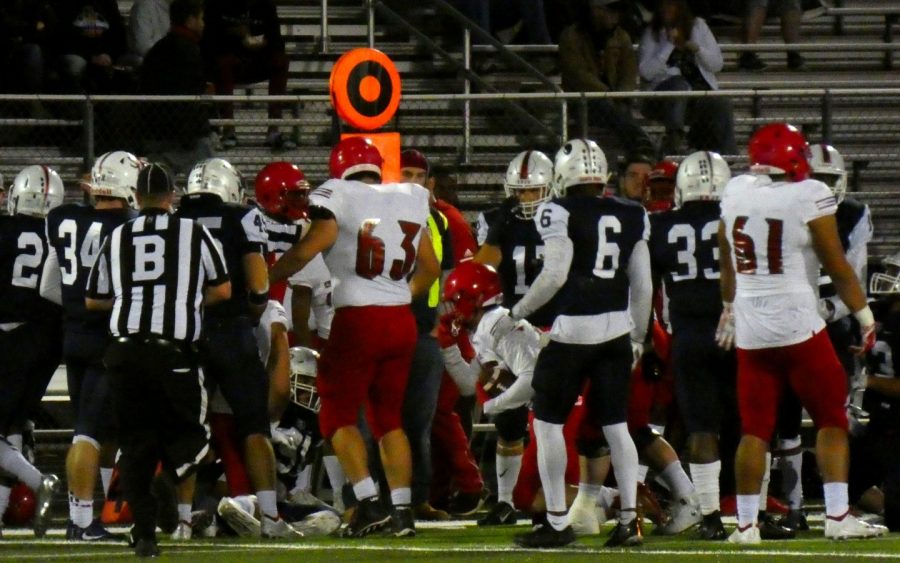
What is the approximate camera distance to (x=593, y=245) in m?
8.45

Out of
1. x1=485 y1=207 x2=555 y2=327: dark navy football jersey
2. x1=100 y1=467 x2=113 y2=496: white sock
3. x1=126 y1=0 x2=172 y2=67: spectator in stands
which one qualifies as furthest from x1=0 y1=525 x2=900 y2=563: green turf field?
x1=126 y1=0 x2=172 y2=67: spectator in stands

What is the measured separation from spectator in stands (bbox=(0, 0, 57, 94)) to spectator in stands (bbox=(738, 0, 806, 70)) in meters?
5.56

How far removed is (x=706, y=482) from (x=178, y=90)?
5230 mm

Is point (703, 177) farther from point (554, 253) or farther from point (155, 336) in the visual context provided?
point (155, 336)

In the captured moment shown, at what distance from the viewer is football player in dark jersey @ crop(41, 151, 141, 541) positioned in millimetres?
9172

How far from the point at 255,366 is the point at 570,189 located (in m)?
1.78

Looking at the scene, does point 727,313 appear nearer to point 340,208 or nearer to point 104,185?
point 340,208

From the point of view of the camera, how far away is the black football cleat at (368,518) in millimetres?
8953

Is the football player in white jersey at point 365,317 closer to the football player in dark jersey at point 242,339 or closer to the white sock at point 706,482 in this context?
the football player in dark jersey at point 242,339

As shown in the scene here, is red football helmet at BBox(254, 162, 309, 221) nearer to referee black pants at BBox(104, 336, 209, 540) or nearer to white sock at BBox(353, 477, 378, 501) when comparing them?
white sock at BBox(353, 477, 378, 501)

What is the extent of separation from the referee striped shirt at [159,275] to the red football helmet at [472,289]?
2.02 meters

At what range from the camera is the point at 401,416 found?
32.4 feet

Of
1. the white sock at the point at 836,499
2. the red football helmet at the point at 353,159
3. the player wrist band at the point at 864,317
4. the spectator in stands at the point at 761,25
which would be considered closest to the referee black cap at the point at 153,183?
the red football helmet at the point at 353,159

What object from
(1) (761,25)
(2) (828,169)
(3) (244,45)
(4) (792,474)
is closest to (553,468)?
(4) (792,474)
